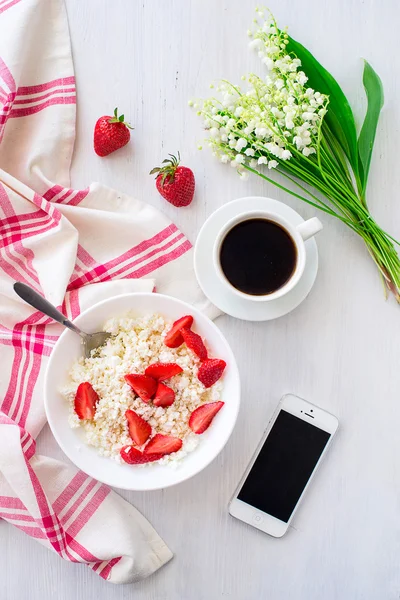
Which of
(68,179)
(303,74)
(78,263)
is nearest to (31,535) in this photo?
(78,263)

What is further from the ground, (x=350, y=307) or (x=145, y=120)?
(x=145, y=120)

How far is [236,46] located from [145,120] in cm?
25

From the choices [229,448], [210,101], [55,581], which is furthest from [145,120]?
[55,581]

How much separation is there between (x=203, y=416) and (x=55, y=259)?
442 mm

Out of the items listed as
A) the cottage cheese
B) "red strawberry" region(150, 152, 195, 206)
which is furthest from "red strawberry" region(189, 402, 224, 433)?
"red strawberry" region(150, 152, 195, 206)

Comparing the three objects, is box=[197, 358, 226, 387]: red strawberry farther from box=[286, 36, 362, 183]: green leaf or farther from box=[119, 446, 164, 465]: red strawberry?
box=[286, 36, 362, 183]: green leaf

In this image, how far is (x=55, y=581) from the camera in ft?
3.98

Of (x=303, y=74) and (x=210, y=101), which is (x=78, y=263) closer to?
(x=210, y=101)

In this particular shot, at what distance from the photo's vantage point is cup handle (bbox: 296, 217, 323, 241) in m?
1.01

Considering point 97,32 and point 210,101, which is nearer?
point 210,101

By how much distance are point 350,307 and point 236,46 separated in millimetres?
617

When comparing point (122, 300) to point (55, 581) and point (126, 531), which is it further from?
point (55, 581)

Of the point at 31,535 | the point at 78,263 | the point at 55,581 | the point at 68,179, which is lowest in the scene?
the point at 55,581

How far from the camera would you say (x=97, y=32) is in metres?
1.20
